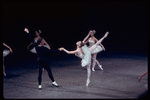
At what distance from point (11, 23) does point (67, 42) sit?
6.38m

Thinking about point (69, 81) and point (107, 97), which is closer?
point (107, 97)

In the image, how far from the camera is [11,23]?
1489 centimetres

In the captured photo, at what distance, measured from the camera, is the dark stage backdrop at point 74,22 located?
14406 mm

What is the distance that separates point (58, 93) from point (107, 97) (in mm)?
1401

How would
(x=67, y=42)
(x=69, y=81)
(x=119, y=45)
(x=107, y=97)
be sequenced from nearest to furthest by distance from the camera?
1. (x=107, y=97)
2. (x=69, y=81)
3. (x=67, y=42)
4. (x=119, y=45)

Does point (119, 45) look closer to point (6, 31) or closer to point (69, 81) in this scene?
point (6, 31)

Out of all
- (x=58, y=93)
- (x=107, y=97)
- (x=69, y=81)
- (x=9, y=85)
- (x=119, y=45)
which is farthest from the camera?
(x=119, y=45)

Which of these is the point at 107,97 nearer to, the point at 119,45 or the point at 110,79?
the point at 110,79

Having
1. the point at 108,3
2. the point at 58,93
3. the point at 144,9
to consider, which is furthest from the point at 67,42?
the point at 58,93

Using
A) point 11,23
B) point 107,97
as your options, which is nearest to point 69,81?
point 107,97

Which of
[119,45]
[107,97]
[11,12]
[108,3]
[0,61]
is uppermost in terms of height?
[108,3]

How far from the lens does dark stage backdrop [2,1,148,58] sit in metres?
14.4

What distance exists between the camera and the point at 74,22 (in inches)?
681

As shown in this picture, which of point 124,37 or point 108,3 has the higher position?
point 108,3
